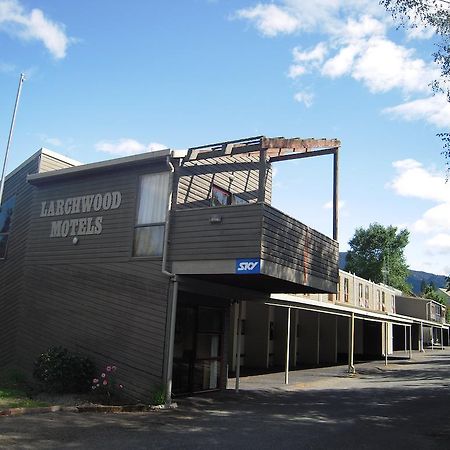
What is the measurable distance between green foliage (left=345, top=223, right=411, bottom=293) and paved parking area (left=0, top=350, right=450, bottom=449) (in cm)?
6524

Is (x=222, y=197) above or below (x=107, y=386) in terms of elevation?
above

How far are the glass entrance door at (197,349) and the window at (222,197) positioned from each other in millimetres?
2953

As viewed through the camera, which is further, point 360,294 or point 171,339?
point 360,294

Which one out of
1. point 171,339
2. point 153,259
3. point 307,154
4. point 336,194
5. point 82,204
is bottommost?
point 171,339

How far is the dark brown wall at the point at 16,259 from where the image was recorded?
50.7ft

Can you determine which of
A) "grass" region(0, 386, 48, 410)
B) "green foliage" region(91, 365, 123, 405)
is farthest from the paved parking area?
"green foliage" region(91, 365, 123, 405)

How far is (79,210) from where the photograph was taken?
47.9 ft

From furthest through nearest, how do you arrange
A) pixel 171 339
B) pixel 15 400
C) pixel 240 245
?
pixel 171 339
pixel 240 245
pixel 15 400

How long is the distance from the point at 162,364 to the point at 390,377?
13.4 metres

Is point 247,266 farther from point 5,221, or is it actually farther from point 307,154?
point 5,221

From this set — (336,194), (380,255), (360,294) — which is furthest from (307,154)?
(380,255)

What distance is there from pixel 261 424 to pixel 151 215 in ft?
18.7

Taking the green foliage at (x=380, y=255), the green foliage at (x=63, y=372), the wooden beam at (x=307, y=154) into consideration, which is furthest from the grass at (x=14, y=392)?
the green foliage at (x=380, y=255)

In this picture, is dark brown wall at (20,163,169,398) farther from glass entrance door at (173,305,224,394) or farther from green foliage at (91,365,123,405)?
glass entrance door at (173,305,224,394)
